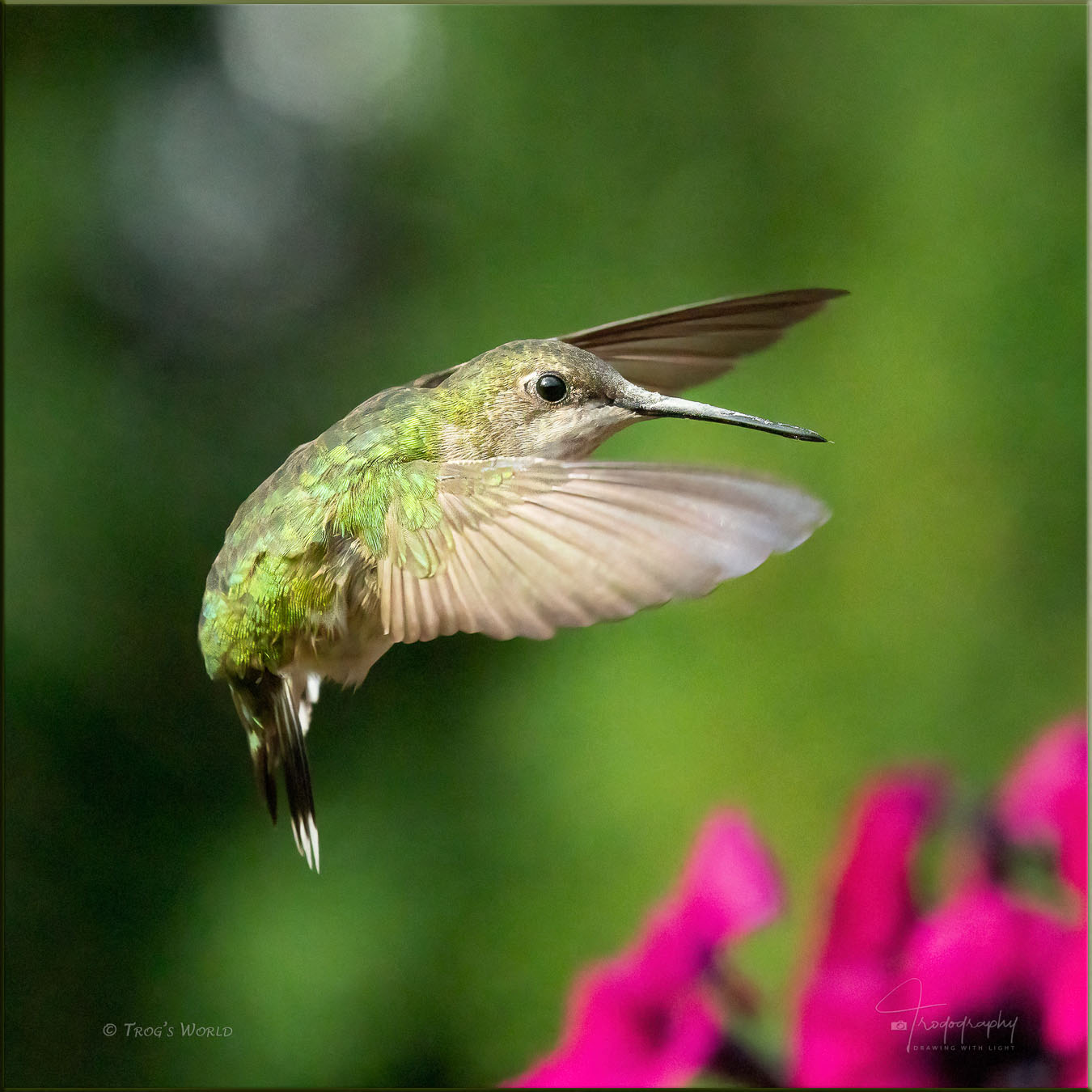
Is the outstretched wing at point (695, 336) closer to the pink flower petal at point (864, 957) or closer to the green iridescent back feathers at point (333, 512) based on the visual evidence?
the green iridescent back feathers at point (333, 512)

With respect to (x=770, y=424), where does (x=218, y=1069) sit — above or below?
below

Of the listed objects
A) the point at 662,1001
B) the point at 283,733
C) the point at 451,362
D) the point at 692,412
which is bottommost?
the point at 662,1001

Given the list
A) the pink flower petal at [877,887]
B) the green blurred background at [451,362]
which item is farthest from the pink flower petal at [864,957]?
the green blurred background at [451,362]

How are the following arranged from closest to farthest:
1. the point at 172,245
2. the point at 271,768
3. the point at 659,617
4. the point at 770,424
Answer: the point at 770,424, the point at 271,768, the point at 172,245, the point at 659,617

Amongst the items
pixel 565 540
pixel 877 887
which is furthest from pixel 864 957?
pixel 565 540

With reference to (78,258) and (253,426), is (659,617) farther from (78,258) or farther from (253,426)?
(78,258)

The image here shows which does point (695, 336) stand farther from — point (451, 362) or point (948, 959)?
point (451, 362)

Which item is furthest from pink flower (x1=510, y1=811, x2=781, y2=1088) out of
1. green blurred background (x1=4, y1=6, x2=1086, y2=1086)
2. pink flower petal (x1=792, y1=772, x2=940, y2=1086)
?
green blurred background (x1=4, y1=6, x2=1086, y2=1086)

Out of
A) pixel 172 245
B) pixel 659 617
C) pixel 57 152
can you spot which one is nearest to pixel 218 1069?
pixel 659 617
